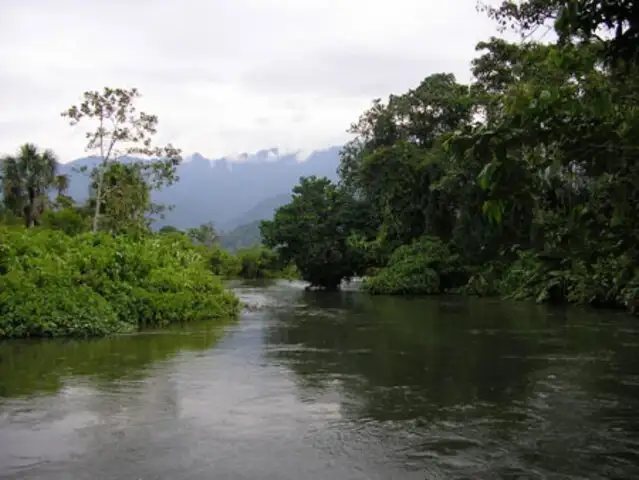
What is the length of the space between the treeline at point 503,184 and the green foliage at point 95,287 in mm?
7261

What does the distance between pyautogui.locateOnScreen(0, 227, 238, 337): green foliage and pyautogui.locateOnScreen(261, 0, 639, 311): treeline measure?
726 centimetres

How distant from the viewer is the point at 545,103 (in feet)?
Result: 10.4

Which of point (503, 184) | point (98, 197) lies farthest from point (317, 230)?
point (503, 184)

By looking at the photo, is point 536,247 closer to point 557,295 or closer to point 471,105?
point 557,295

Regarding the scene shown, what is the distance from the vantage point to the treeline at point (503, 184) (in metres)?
3.34

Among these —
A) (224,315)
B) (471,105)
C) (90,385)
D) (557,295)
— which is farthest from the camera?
(471,105)

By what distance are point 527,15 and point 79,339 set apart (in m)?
13.1

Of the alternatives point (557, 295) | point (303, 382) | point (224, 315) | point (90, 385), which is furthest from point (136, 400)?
point (557, 295)

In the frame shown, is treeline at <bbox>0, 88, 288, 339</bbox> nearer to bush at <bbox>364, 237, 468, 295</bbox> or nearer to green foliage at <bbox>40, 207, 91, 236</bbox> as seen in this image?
green foliage at <bbox>40, 207, 91, 236</bbox>

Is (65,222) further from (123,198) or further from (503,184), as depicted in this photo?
(503,184)

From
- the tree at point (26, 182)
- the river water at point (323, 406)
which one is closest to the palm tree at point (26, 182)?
the tree at point (26, 182)

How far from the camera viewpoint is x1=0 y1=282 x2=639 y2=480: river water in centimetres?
586

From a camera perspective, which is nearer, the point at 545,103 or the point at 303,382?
the point at 545,103

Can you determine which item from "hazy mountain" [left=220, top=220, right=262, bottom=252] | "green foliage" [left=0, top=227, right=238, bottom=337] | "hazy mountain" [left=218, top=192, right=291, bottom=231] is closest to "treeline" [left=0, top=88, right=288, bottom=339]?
"green foliage" [left=0, top=227, right=238, bottom=337]
